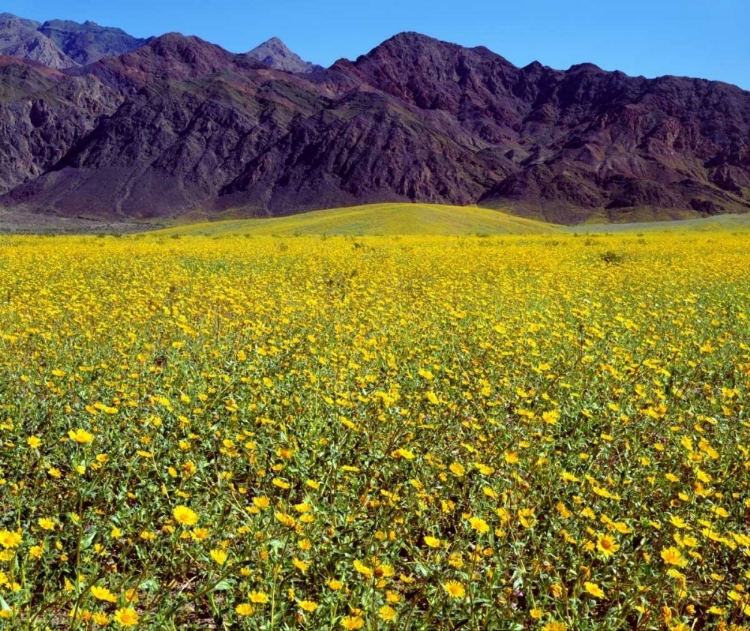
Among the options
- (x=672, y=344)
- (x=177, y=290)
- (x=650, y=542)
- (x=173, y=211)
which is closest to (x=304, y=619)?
(x=650, y=542)

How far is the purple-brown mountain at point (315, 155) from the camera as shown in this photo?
124062 mm

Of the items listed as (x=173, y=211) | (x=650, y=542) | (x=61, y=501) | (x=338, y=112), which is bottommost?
(x=650, y=542)

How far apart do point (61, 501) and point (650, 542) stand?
3.17 meters

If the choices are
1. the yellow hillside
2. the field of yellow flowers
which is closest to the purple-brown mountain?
the yellow hillside

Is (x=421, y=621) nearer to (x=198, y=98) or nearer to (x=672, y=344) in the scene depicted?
(x=672, y=344)

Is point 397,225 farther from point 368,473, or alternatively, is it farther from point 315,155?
point 315,155

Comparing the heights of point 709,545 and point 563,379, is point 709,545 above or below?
below

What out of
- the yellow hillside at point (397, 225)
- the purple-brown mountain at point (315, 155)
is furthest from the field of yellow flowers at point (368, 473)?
the purple-brown mountain at point (315, 155)

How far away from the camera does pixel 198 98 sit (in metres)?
148


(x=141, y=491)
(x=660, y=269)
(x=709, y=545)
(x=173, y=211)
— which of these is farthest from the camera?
(x=173, y=211)

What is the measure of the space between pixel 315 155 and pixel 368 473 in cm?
13631

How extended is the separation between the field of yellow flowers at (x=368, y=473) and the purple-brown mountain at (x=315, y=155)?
114514 mm

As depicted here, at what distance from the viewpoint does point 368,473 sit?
3.69 m

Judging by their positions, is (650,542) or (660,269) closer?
(650,542)
